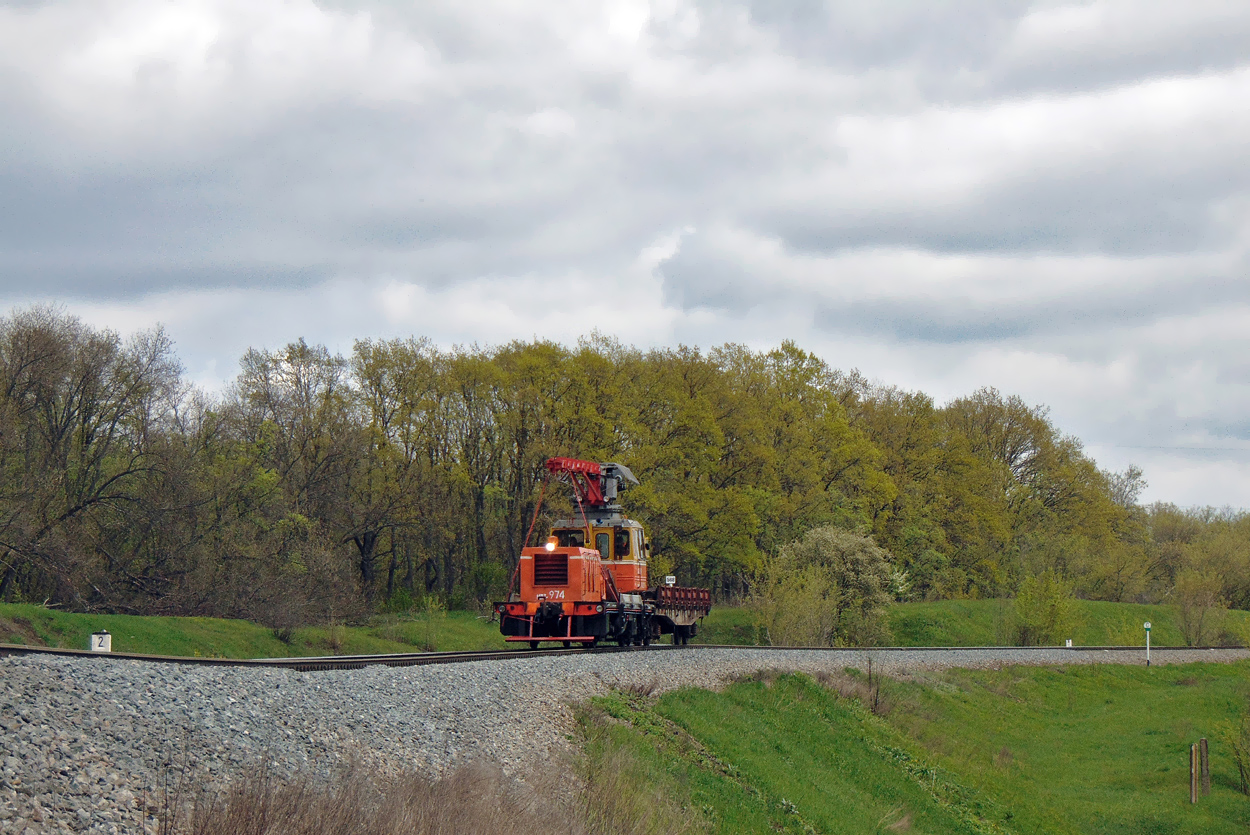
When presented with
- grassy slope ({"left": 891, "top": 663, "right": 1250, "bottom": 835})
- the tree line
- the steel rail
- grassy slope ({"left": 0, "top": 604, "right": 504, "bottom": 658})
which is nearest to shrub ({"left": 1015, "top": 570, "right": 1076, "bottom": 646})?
the tree line

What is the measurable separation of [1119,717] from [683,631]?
16.3 m

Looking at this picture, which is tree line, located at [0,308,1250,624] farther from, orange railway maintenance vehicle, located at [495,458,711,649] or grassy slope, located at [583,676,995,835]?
grassy slope, located at [583,676,995,835]

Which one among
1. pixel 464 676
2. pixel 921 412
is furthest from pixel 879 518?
pixel 464 676

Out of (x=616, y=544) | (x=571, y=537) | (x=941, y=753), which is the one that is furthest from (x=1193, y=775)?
(x=571, y=537)

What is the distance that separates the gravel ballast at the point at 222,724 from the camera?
24.8ft

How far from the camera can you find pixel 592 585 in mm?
28656

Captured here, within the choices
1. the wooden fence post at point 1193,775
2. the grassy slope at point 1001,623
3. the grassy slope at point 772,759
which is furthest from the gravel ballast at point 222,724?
the grassy slope at point 1001,623

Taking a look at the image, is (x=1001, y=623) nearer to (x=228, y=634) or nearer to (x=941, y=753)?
(x=941, y=753)

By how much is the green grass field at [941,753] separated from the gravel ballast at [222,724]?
6.06 feet

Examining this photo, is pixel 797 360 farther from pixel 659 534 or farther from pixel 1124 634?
pixel 1124 634

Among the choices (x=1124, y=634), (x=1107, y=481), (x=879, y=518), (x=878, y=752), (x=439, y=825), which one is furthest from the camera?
(x=1107, y=481)

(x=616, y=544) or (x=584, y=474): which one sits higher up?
(x=584, y=474)

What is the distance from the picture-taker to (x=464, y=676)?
55.4 ft

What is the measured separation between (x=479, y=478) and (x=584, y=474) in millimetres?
26161
